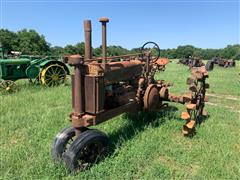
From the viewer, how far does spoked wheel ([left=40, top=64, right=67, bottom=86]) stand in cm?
966

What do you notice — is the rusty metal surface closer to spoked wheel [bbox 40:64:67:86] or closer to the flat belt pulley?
the flat belt pulley

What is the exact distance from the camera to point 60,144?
11.3 feet

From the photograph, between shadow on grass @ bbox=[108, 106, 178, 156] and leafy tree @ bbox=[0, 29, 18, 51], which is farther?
leafy tree @ bbox=[0, 29, 18, 51]

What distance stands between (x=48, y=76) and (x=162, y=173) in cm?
756

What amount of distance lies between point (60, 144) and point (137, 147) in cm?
118

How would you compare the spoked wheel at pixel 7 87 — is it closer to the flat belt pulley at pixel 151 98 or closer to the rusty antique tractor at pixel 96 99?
the rusty antique tractor at pixel 96 99

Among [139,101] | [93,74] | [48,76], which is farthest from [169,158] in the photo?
[48,76]

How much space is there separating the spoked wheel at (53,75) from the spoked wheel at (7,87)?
122 cm

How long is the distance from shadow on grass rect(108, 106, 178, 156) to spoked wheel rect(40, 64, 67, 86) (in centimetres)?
536

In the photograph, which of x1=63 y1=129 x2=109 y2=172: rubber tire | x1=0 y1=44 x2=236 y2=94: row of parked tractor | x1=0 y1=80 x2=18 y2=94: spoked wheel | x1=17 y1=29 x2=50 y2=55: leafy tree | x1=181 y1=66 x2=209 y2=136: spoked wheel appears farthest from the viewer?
x1=17 y1=29 x2=50 y2=55: leafy tree

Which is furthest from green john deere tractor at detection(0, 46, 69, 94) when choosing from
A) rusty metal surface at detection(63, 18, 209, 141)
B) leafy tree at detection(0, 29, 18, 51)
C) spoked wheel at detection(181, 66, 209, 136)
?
leafy tree at detection(0, 29, 18, 51)

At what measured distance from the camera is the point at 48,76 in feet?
32.3

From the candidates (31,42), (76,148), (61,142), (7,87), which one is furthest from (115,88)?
(31,42)

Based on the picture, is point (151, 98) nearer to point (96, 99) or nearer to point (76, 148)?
point (96, 99)
